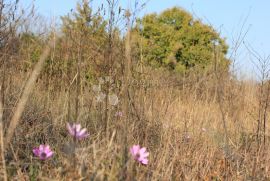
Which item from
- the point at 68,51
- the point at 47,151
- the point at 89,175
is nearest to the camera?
the point at 89,175

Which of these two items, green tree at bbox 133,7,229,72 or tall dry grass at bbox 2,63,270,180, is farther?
green tree at bbox 133,7,229,72

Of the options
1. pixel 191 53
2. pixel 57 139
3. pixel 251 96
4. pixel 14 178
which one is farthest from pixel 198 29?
pixel 14 178

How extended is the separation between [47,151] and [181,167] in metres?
0.85

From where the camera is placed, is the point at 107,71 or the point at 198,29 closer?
the point at 107,71

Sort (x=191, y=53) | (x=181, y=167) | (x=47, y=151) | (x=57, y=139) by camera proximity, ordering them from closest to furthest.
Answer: (x=47, y=151) < (x=181, y=167) < (x=57, y=139) < (x=191, y=53)

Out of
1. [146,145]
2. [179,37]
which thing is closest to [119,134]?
[146,145]

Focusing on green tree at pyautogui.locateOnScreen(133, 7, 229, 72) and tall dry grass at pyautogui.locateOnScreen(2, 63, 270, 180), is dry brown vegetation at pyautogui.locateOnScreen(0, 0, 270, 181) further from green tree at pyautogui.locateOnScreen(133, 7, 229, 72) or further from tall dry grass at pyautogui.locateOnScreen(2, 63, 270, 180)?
green tree at pyautogui.locateOnScreen(133, 7, 229, 72)

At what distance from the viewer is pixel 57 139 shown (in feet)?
7.80

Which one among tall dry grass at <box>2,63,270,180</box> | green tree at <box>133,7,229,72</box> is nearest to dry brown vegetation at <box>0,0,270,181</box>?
tall dry grass at <box>2,63,270,180</box>

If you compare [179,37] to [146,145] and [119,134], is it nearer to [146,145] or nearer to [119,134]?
[146,145]

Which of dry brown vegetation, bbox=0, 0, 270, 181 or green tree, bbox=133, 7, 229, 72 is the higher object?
green tree, bbox=133, 7, 229, 72

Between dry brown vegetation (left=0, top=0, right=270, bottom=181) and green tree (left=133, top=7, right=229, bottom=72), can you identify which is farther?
green tree (left=133, top=7, right=229, bottom=72)

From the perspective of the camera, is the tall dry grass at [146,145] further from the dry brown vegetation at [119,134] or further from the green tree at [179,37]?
the green tree at [179,37]

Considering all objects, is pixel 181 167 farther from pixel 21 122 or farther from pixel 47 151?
pixel 21 122
